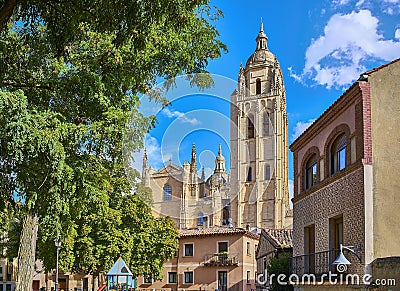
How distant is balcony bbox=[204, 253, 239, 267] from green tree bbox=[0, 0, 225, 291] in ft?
113

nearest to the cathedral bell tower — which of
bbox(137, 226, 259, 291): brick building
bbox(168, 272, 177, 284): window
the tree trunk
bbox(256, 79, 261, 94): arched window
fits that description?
bbox(256, 79, 261, 94): arched window

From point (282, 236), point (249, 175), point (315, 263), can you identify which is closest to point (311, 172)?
point (315, 263)

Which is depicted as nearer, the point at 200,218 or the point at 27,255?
the point at 27,255

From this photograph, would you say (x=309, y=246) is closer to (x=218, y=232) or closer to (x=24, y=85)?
(x=24, y=85)

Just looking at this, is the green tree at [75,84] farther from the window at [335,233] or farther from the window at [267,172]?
the window at [267,172]

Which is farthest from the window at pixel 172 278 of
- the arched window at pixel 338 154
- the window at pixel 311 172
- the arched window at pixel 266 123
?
the arched window at pixel 266 123

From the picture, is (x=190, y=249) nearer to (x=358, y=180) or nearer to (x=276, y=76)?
(x=358, y=180)

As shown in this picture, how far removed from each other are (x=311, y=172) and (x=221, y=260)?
31542 millimetres

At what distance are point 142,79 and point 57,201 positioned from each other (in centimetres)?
386

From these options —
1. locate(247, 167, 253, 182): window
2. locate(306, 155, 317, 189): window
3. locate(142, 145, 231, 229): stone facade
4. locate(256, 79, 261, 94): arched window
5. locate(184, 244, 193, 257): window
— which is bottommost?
locate(184, 244, 193, 257): window

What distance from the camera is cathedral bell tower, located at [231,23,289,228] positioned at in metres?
88.8

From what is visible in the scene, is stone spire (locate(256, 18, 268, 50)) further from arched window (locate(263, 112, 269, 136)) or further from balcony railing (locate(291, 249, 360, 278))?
balcony railing (locate(291, 249, 360, 278))

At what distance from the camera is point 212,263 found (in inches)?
1959

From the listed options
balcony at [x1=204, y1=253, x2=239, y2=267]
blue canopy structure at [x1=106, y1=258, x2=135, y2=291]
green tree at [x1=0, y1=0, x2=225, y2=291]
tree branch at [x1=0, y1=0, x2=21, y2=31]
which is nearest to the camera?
tree branch at [x1=0, y1=0, x2=21, y2=31]
